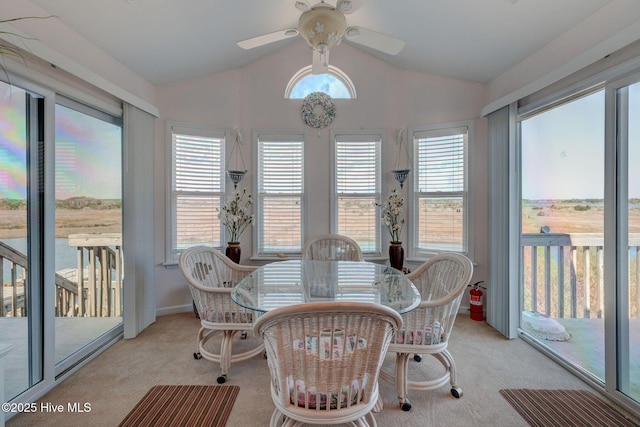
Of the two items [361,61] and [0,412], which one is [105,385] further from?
[361,61]

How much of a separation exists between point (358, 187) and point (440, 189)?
3.44 ft

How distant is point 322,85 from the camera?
3930mm

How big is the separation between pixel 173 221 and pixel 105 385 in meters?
1.86

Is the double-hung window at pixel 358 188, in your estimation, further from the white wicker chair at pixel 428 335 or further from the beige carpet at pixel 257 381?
the white wicker chair at pixel 428 335

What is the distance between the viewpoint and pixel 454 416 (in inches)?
74.2

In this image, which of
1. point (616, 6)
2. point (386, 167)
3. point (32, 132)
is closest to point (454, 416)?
point (386, 167)

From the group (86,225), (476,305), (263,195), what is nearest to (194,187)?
(263,195)

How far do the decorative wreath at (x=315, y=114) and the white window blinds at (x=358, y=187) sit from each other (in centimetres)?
28

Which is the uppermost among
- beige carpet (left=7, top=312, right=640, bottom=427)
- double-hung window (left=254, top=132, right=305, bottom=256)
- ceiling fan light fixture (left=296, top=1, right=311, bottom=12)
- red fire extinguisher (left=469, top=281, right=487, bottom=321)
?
ceiling fan light fixture (left=296, top=1, right=311, bottom=12)

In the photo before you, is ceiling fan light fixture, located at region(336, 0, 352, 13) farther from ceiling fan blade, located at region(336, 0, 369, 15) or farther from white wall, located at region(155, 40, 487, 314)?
white wall, located at region(155, 40, 487, 314)

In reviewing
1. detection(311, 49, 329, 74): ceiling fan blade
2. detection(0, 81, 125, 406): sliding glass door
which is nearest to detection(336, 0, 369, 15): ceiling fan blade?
detection(311, 49, 329, 74): ceiling fan blade

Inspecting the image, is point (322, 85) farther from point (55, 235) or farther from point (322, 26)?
point (55, 235)

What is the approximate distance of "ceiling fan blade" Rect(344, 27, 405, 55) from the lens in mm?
1953

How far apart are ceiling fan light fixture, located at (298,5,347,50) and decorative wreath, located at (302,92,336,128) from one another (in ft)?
6.25
